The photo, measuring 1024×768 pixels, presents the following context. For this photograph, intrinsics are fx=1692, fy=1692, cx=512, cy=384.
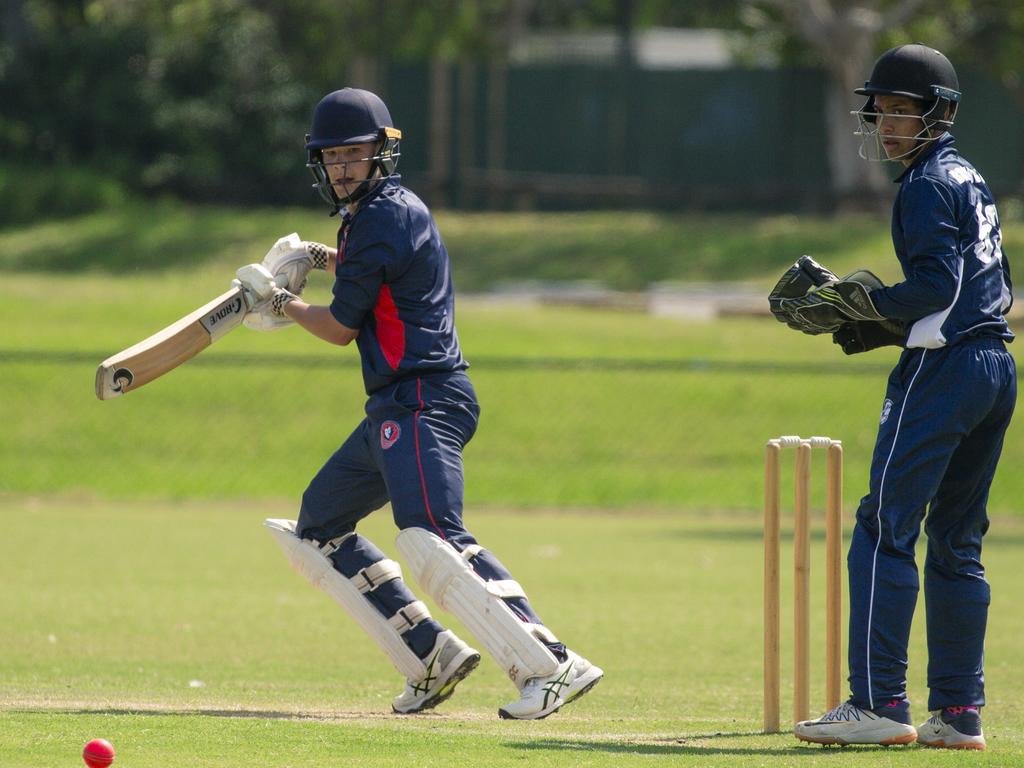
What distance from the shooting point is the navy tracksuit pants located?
17.3 feet

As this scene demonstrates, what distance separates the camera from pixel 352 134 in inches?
239

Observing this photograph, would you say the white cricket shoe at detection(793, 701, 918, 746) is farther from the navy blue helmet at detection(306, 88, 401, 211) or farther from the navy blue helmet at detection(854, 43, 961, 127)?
the navy blue helmet at detection(306, 88, 401, 211)

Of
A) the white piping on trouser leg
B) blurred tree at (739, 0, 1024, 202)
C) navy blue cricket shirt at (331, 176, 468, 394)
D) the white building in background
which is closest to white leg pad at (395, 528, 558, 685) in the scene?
navy blue cricket shirt at (331, 176, 468, 394)

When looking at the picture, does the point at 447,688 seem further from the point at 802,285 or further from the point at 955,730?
the point at 802,285

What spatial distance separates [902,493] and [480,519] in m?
8.54

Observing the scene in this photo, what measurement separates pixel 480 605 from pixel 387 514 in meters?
8.32

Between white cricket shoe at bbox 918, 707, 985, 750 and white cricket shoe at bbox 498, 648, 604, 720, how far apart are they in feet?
3.68

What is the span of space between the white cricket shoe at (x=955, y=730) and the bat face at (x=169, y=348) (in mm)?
2790

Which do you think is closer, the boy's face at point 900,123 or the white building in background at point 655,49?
the boy's face at point 900,123

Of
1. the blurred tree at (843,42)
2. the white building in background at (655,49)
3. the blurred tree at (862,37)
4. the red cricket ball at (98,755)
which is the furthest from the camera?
the white building in background at (655,49)

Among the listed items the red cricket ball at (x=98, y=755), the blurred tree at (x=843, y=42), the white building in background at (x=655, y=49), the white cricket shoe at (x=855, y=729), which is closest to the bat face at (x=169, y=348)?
the red cricket ball at (x=98, y=755)

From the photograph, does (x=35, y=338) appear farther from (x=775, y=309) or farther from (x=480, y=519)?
(x=775, y=309)

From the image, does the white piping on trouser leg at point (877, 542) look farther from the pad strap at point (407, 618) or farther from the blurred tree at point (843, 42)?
the blurred tree at point (843, 42)

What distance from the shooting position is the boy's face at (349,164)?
6090 mm
